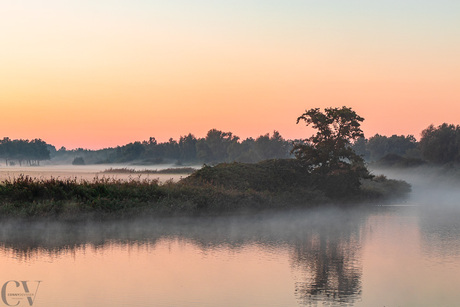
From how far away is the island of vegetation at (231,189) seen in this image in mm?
36094

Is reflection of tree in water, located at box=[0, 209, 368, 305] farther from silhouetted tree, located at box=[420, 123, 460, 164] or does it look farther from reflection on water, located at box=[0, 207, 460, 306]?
silhouetted tree, located at box=[420, 123, 460, 164]

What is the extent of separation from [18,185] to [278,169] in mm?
26354

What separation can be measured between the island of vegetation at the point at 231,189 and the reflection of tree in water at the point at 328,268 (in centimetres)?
1297

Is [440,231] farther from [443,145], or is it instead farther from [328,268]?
[443,145]

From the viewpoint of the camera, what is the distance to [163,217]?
3753 cm

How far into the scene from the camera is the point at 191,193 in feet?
138

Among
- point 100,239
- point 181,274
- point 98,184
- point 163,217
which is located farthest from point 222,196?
point 181,274

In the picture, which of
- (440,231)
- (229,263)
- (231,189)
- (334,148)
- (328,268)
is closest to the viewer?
(328,268)

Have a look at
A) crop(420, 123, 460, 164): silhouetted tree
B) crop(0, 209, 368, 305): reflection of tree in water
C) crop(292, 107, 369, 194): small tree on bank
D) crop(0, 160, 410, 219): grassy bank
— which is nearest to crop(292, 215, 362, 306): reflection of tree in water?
crop(0, 209, 368, 305): reflection of tree in water

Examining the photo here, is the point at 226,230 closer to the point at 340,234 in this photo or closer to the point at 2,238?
the point at 340,234

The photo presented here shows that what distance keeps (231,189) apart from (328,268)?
25754mm

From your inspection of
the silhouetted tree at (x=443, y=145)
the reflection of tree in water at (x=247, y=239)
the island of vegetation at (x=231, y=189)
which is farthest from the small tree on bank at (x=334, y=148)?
the silhouetted tree at (x=443, y=145)

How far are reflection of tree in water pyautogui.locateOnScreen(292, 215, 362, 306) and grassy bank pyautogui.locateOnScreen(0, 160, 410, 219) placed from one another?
1226 centimetres

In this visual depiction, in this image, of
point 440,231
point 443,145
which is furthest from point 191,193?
Result: point 443,145
